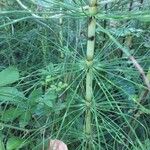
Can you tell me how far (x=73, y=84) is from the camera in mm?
1297

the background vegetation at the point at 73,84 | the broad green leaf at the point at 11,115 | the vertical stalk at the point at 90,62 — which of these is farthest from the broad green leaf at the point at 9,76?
the vertical stalk at the point at 90,62

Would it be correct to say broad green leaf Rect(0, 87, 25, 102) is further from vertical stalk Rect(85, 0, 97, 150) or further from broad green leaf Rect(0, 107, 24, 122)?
vertical stalk Rect(85, 0, 97, 150)

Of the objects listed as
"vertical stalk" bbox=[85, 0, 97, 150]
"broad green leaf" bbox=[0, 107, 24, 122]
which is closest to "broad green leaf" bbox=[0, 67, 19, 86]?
"broad green leaf" bbox=[0, 107, 24, 122]

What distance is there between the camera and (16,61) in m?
1.55

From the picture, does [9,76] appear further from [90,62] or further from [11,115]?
[90,62]

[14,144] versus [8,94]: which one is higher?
[8,94]

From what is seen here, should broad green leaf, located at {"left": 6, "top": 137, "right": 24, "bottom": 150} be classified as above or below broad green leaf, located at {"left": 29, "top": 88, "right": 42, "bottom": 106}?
below

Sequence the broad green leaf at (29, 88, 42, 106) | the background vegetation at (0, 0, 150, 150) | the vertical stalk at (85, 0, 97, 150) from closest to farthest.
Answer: the vertical stalk at (85, 0, 97, 150) → the background vegetation at (0, 0, 150, 150) → the broad green leaf at (29, 88, 42, 106)

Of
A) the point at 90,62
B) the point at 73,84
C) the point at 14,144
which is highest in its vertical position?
the point at 90,62

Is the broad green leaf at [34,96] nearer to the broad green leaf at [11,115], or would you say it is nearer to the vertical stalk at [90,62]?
the broad green leaf at [11,115]

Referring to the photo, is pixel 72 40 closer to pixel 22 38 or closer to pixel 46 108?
pixel 22 38

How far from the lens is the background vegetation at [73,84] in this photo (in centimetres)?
101

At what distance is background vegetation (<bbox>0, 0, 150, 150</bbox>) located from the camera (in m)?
1.01

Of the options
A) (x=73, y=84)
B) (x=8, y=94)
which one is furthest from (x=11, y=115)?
(x=73, y=84)
